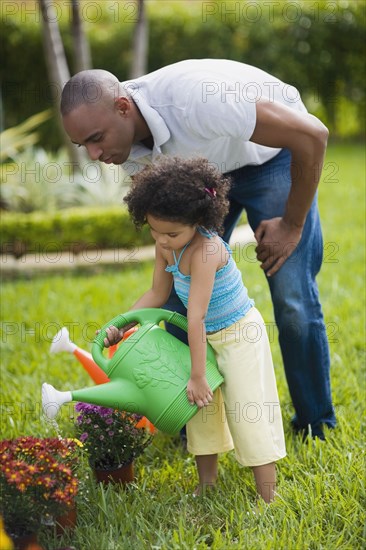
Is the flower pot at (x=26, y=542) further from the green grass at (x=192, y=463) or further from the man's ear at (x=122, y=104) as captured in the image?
the man's ear at (x=122, y=104)

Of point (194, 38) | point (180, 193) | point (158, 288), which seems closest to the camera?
point (180, 193)

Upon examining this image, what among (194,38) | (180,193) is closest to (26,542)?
(180,193)

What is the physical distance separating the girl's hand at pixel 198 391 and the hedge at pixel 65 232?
3.44 metres

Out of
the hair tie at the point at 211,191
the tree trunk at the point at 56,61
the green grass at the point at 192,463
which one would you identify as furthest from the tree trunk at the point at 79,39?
the hair tie at the point at 211,191

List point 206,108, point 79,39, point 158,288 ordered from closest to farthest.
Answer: point 206,108, point 158,288, point 79,39

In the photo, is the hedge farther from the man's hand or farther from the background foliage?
the background foliage

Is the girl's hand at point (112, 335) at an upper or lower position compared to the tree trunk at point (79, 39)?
lower

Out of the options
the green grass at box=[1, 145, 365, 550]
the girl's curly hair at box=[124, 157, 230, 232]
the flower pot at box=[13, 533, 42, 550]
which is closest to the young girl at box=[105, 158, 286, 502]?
the girl's curly hair at box=[124, 157, 230, 232]

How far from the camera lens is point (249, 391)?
2.23m

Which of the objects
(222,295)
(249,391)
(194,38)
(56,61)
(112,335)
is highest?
(194,38)

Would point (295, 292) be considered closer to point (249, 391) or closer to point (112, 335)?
point (249, 391)

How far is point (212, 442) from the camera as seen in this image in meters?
2.38

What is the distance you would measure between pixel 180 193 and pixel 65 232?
3.56m

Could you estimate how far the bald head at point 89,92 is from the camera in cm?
221
